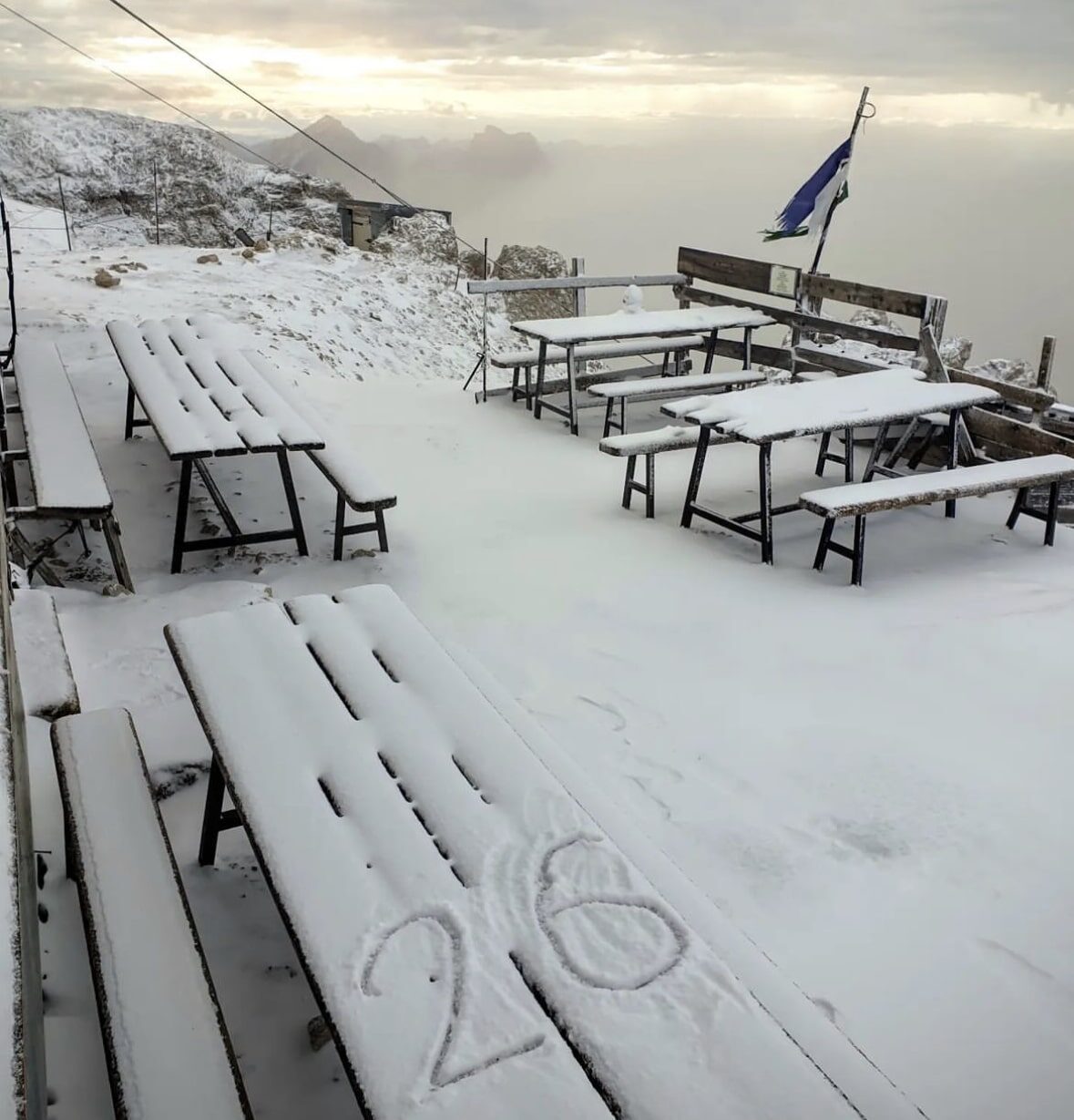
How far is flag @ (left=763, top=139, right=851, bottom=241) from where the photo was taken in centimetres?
793

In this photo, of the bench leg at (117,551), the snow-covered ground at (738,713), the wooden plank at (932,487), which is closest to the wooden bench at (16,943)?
the snow-covered ground at (738,713)

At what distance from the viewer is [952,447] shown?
5449mm

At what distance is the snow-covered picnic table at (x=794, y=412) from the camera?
4.47 metres

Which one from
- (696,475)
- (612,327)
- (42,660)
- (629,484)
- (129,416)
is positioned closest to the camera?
(42,660)

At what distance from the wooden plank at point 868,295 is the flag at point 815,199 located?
3.36 ft

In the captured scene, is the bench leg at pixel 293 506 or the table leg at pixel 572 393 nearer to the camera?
the bench leg at pixel 293 506

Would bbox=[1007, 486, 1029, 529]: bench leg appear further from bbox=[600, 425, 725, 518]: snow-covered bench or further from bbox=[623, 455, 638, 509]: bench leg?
bbox=[623, 455, 638, 509]: bench leg

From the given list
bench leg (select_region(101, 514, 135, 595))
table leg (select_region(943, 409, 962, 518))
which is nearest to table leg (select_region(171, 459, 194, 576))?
bench leg (select_region(101, 514, 135, 595))

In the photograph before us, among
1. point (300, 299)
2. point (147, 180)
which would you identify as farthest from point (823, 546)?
point (147, 180)

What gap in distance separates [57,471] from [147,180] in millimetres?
19578

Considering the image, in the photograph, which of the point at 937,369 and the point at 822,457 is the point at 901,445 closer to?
the point at 822,457

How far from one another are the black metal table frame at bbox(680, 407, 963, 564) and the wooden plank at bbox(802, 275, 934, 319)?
3.63ft

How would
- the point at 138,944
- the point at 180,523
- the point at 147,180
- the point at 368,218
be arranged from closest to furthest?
the point at 138,944 < the point at 180,523 < the point at 368,218 < the point at 147,180

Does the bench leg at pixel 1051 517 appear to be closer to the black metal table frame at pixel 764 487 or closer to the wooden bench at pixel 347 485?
the black metal table frame at pixel 764 487
